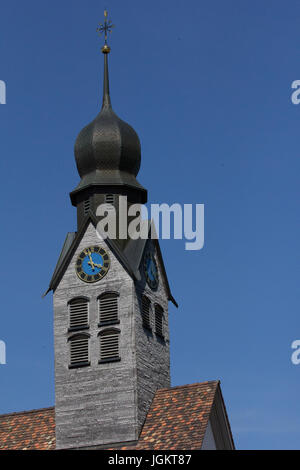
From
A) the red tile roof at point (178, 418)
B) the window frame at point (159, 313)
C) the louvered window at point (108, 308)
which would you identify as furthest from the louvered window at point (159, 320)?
the red tile roof at point (178, 418)

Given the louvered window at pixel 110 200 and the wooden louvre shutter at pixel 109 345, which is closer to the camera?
the wooden louvre shutter at pixel 109 345

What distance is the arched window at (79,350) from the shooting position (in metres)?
53.1

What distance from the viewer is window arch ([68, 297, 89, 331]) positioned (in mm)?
53719

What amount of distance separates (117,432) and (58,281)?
7689mm

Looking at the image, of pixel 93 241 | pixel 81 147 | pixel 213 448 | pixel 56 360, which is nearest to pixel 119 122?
pixel 81 147

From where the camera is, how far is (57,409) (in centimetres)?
5297

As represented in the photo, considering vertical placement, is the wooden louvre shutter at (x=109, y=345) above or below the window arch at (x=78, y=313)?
below

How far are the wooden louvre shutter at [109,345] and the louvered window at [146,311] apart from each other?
1601 mm

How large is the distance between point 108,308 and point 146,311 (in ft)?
6.30

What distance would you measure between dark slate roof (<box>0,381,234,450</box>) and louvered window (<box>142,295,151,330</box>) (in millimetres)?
3031

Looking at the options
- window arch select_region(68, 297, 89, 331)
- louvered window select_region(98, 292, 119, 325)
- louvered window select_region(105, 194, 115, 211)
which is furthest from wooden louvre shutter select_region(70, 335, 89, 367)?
louvered window select_region(105, 194, 115, 211)

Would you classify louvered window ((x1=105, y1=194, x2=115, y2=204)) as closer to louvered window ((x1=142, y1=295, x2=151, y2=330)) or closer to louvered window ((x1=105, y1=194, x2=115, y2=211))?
louvered window ((x1=105, y1=194, x2=115, y2=211))

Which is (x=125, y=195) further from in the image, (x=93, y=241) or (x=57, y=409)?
(x=57, y=409)

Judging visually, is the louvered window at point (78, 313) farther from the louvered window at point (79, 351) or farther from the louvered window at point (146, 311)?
the louvered window at point (146, 311)
